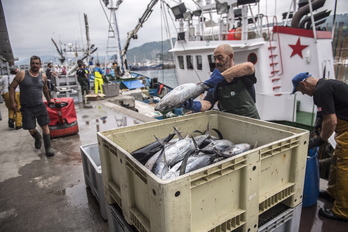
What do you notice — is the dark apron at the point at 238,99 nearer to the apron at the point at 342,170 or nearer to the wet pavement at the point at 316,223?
the apron at the point at 342,170

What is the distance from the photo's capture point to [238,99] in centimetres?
249

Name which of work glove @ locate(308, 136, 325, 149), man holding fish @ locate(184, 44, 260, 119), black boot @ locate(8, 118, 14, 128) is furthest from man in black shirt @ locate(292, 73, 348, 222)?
black boot @ locate(8, 118, 14, 128)

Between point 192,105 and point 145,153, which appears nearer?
point 145,153

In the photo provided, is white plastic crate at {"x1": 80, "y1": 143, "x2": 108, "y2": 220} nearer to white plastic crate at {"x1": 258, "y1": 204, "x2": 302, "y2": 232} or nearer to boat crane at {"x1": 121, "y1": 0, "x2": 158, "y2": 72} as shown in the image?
white plastic crate at {"x1": 258, "y1": 204, "x2": 302, "y2": 232}

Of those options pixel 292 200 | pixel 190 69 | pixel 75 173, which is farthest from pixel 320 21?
pixel 75 173

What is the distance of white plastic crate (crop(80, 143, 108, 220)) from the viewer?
230cm

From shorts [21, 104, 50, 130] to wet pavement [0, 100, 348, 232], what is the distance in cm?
59

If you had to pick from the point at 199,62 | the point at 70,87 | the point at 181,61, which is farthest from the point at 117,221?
the point at 181,61

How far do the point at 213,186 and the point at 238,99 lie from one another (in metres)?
1.49

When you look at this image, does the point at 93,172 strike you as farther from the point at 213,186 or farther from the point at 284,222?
the point at 284,222

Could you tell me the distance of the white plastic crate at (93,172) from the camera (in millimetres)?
2303

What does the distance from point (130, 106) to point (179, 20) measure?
4981mm

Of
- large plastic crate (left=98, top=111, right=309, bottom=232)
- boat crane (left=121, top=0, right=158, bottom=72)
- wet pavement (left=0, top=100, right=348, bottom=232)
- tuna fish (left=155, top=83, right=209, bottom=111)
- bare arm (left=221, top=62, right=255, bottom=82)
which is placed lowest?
wet pavement (left=0, top=100, right=348, bottom=232)

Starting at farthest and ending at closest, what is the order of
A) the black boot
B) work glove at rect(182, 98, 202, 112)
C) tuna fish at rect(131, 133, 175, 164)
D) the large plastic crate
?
the black boot → work glove at rect(182, 98, 202, 112) → tuna fish at rect(131, 133, 175, 164) → the large plastic crate
